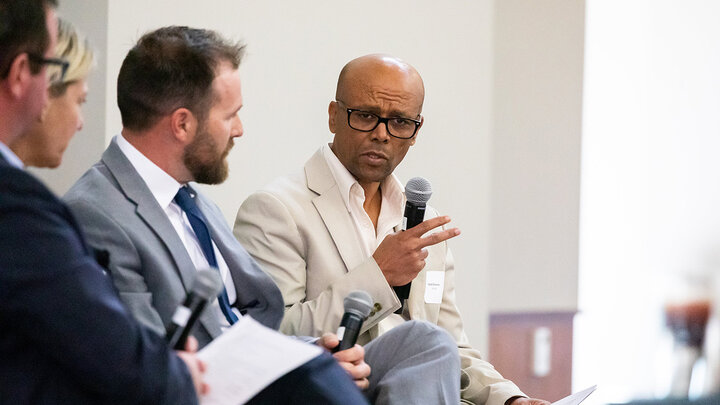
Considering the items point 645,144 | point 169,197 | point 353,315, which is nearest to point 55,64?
point 169,197

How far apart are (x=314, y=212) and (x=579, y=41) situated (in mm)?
2467

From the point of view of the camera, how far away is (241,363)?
1.80 m

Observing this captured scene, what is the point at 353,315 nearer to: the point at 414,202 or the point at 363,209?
the point at 414,202

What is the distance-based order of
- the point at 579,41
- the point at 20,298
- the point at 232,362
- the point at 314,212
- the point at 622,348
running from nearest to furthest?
the point at 20,298
the point at 232,362
the point at 314,212
the point at 579,41
the point at 622,348

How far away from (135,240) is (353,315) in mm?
532

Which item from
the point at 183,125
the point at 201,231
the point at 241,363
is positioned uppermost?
the point at 183,125

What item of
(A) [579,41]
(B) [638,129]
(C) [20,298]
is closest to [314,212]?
(C) [20,298]

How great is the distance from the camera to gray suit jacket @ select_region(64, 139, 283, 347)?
7.22 feet

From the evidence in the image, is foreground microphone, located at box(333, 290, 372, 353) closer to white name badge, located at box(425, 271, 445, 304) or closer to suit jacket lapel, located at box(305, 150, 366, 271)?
suit jacket lapel, located at box(305, 150, 366, 271)

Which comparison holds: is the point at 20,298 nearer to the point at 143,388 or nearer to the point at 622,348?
the point at 143,388

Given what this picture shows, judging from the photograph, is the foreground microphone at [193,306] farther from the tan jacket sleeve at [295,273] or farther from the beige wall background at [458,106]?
the beige wall background at [458,106]

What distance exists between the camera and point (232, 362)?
1.80 m

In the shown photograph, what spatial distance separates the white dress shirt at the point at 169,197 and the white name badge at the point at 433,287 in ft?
2.91

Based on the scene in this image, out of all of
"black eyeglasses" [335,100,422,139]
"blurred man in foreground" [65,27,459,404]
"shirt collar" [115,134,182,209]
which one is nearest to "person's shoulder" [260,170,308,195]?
"black eyeglasses" [335,100,422,139]
